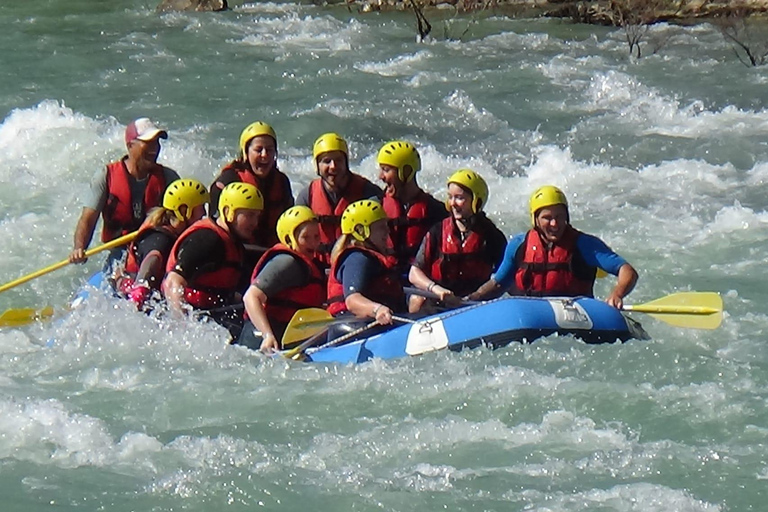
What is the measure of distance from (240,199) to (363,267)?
0.85m

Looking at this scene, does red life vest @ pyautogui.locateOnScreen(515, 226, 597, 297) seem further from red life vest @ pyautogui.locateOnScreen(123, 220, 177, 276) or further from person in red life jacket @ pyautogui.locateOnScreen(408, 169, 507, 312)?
red life vest @ pyautogui.locateOnScreen(123, 220, 177, 276)

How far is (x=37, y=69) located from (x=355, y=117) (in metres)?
4.34

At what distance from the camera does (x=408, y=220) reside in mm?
8203

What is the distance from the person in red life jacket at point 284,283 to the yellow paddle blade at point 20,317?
5.62 ft

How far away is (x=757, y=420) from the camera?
261 inches

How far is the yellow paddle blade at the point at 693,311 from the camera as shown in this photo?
757 cm

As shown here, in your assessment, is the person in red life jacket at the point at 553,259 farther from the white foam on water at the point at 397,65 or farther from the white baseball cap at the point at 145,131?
the white foam on water at the point at 397,65

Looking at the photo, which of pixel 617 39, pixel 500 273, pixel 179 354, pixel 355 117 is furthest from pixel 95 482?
pixel 617 39

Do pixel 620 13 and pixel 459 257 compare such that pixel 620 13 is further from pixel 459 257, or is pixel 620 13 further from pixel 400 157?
pixel 459 257

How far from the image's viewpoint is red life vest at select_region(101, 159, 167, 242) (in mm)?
8578

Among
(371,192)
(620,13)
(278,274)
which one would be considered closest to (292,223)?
(278,274)

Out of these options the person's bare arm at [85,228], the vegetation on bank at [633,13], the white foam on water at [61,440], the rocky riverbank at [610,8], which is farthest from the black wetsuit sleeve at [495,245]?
the rocky riverbank at [610,8]

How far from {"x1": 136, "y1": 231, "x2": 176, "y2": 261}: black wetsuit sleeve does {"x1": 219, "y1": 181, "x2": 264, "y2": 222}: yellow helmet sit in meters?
0.55

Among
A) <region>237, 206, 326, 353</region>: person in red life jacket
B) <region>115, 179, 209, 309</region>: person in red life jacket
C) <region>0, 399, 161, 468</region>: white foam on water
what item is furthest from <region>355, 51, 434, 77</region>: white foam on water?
<region>0, 399, 161, 468</region>: white foam on water
